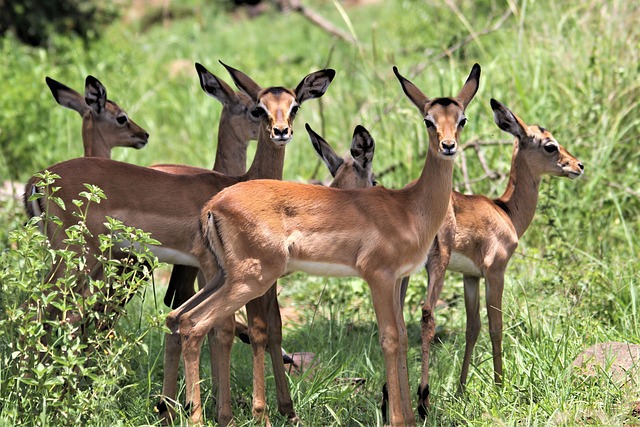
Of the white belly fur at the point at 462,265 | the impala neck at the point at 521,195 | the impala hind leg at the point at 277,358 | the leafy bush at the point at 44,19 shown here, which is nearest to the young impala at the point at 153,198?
the impala hind leg at the point at 277,358

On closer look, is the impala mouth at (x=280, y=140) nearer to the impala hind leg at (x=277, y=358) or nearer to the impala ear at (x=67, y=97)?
the impala hind leg at (x=277, y=358)

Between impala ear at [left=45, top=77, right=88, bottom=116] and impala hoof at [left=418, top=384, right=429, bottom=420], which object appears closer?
impala hoof at [left=418, top=384, right=429, bottom=420]

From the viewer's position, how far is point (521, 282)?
255 inches

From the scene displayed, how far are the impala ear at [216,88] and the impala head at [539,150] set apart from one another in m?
1.62

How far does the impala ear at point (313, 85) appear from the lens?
18.9 feet

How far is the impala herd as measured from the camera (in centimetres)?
468

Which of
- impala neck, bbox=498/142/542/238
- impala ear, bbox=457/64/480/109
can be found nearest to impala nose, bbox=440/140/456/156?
impala ear, bbox=457/64/480/109

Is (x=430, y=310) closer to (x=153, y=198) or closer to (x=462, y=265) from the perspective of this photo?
(x=462, y=265)

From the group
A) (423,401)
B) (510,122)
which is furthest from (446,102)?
(423,401)

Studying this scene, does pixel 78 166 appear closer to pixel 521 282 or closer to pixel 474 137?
pixel 521 282

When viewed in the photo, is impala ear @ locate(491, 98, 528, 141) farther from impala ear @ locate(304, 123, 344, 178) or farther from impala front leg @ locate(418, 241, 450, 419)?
impala front leg @ locate(418, 241, 450, 419)

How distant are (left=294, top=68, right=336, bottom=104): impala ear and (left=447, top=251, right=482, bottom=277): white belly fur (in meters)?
1.16

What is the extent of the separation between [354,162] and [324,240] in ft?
4.12

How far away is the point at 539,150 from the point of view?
608cm
